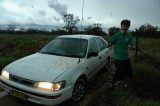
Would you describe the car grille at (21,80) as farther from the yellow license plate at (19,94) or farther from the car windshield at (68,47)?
the car windshield at (68,47)

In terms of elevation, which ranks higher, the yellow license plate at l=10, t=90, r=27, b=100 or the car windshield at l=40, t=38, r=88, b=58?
the car windshield at l=40, t=38, r=88, b=58

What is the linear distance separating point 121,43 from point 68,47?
1.44 metres

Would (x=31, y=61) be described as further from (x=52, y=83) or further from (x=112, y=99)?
(x=112, y=99)

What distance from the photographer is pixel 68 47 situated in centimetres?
579

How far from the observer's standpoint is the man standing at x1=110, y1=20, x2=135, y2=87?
5.63 m

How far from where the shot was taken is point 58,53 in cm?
560

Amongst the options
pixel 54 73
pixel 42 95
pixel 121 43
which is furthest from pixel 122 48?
pixel 42 95

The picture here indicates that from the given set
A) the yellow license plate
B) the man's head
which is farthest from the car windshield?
the yellow license plate

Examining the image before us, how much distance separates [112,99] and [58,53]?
6.00ft

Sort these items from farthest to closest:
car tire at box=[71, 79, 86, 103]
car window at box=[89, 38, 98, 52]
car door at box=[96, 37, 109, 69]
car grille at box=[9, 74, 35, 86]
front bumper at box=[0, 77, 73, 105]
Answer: car door at box=[96, 37, 109, 69], car window at box=[89, 38, 98, 52], car tire at box=[71, 79, 86, 103], car grille at box=[9, 74, 35, 86], front bumper at box=[0, 77, 73, 105]

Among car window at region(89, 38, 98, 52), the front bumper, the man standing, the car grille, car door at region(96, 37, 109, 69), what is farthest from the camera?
car door at region(96, 37, 109, 69)

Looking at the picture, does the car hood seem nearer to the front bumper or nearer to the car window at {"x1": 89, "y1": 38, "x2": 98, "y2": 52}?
the front bumper

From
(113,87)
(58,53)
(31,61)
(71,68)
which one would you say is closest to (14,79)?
(31,61)

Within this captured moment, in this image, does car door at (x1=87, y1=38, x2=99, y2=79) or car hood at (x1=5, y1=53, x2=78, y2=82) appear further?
car door at (x1=87, y1=38, x2=99, y2=79)
